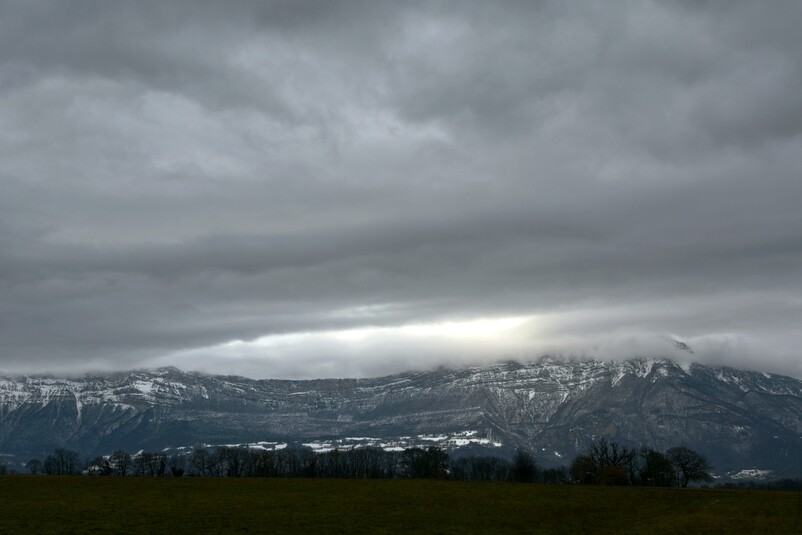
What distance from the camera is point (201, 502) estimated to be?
120750 millimetres

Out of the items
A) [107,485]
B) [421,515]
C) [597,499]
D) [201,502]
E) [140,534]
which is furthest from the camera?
[107,485]

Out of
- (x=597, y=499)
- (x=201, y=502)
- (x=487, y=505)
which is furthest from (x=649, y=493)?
(x=201, y=502)

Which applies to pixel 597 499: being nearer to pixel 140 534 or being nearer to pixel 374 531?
pixel 374 531

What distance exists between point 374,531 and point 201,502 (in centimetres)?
3648

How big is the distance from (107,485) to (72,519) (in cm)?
4250

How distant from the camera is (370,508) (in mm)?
116438

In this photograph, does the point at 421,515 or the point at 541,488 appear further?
the point at 541,488

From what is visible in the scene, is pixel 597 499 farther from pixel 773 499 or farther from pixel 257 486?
pixel 257 486

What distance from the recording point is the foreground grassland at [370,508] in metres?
98.2

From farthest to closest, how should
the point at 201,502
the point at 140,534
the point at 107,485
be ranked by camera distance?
1. the point at 107,485
2. the point at 201,502
3. the point at 140,534

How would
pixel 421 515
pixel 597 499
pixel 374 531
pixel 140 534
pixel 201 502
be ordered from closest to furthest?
pixel 140 534
pixel 374 531
pixel 421 515
pixel 201 502
pixel 597 499

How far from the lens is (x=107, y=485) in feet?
461

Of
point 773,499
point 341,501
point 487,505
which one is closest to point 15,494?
point 341,501

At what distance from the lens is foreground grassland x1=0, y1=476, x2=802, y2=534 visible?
9819 centimetres
